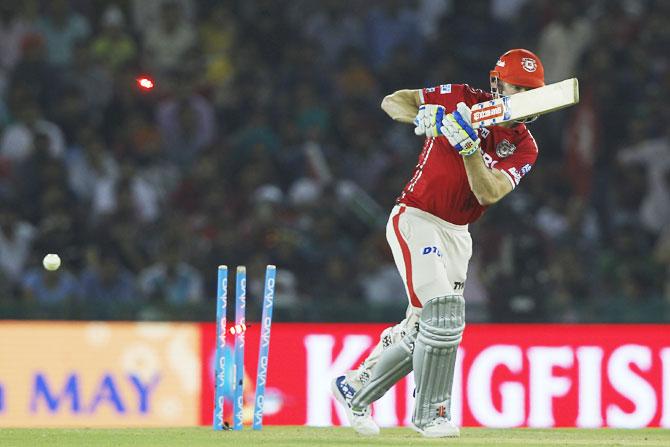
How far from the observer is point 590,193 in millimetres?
14008

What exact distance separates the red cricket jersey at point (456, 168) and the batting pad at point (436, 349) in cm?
46

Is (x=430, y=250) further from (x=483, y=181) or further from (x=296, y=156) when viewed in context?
(x=296, y=156)

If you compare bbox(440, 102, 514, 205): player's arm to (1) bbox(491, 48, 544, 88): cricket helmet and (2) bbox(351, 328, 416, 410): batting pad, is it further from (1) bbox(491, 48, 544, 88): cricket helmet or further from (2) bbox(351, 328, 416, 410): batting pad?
(2) bbox(351, 328, 416, 410): batting pad

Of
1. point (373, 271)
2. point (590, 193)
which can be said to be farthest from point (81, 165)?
point (590, 193)

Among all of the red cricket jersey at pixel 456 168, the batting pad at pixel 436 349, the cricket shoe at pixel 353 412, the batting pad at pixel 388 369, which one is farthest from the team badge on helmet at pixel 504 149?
the cricket shoe at pixel 353 412

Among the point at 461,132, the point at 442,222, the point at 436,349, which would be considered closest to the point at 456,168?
the point at 442,222

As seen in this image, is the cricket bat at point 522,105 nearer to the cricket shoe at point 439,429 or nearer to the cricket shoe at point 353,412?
the cricket shoe at point 439,429

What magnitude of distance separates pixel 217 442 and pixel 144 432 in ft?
3.45

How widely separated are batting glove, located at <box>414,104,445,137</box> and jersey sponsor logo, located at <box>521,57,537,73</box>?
501 millimetres

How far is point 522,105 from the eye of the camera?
769 centimetres

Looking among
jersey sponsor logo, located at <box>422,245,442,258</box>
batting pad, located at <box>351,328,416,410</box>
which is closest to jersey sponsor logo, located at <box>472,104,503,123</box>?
jersey sponsor logo, located at <box>422,245,442,258</box>

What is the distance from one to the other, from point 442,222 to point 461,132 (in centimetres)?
57

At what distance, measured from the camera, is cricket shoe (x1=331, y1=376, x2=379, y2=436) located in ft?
27.1

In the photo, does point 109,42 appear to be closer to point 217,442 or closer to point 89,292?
point 89,292
